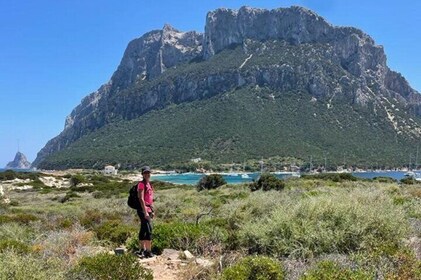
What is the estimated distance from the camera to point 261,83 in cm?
15450

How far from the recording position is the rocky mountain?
14912 cm

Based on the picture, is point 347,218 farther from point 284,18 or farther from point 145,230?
point 284,18

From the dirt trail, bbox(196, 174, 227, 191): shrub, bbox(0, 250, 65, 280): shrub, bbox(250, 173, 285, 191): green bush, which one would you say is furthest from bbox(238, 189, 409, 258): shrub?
bbox(196, 174, 227, 191): shrub

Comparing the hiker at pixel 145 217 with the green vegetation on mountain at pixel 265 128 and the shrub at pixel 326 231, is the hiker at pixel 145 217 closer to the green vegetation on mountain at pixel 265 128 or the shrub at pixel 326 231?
the shrub at pixel 326 231

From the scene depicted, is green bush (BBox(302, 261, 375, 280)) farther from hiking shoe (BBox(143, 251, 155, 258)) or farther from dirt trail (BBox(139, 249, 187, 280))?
hiking shoe (BBox(143, 251, 155, 258))

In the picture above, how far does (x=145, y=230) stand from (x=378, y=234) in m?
4.53

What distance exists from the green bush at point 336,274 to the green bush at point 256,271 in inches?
22.5

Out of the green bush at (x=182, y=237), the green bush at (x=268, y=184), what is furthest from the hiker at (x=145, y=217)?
the green bush at (x=268, y=184)

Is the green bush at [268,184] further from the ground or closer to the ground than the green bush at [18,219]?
further from the ground

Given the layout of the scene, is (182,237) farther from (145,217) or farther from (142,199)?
(142,199)

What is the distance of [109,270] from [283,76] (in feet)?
494

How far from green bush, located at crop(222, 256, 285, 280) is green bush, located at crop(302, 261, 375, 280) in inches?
22.5

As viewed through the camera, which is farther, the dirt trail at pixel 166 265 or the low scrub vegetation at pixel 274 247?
the dirt trail at pixel 166 265

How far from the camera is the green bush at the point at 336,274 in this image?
5244mm
